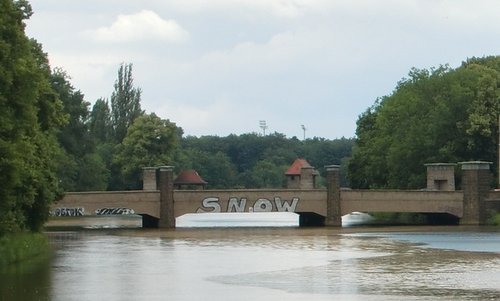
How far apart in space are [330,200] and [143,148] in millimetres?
39352

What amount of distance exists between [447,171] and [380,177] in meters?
18.0

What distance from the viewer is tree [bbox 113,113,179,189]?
124 m

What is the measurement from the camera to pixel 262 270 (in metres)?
45.9

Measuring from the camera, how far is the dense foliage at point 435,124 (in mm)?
97875

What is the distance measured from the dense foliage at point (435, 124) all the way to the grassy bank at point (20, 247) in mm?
48769

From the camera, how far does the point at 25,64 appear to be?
43.7m

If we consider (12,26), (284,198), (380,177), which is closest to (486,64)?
(380,177)

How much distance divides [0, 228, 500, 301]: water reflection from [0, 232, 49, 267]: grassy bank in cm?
102

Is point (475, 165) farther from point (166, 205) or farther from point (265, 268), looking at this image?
point (265, 268)

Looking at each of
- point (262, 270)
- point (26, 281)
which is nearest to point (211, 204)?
point (262, 270)

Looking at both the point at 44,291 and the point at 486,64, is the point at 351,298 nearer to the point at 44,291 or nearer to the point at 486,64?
the point at 44,291

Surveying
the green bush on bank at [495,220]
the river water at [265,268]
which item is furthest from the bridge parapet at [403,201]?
the river water at [265,268]

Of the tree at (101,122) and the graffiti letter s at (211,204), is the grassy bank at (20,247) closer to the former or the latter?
the graffiti letter s at (211,204)

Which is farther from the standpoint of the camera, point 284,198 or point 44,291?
point 284,198
